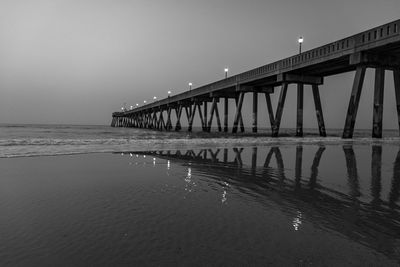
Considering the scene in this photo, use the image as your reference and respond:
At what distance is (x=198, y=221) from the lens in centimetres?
331

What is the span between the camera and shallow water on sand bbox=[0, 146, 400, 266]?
7.84 ft

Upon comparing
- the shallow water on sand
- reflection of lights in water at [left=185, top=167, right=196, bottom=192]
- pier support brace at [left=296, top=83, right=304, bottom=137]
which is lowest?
reflection of lights in water at [left=185, top=167, right=196, bottom=192]

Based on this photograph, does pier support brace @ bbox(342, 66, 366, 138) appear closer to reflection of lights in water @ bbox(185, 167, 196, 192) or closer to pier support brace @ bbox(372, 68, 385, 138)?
pier support brace @ bbox(372, 68, 385, 138)

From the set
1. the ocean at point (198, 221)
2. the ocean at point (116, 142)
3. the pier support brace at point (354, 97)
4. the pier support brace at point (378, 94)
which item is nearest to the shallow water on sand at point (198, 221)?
the ocean at point (198, 221)

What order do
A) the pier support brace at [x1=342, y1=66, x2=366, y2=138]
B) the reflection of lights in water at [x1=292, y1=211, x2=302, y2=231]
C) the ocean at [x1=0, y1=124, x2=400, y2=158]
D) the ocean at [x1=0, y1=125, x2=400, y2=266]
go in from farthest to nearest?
the pier support brace at [x1=342, y1=66, x2=366, y2=138] < the ocean at [x1=0, y1=124, x2=400, y2=158] < the reflection of lights in water at [x1=292, y1=211, x2=302, y2=231] < the ocean at [x1=0, y1=125, x2=400, y2=266]

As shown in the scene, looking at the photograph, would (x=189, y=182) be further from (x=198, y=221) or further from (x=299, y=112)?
(x=299, y=112)

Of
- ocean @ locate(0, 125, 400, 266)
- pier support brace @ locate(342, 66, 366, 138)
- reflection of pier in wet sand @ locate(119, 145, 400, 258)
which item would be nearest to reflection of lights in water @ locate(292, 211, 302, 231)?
ocean @ locate(0, 125, 400, 266)

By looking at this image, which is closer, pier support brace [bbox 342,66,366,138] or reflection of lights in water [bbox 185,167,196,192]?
reflection of lights in water [bbox 185,167,196,192]

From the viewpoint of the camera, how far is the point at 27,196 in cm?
440

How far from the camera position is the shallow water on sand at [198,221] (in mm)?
2391

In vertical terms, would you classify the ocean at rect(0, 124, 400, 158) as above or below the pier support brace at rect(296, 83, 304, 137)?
below

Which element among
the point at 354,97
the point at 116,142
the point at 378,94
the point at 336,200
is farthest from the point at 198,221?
the point at 378,94

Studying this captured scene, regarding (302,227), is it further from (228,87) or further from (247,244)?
(228,87)

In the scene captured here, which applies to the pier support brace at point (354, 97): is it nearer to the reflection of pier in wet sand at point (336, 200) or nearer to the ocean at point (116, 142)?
the ocean at point (116, 142)
